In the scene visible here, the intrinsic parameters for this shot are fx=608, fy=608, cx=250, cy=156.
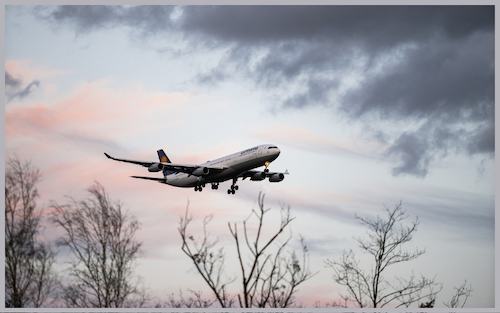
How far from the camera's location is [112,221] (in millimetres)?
34969

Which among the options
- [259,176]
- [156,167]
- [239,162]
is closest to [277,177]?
[259,176]

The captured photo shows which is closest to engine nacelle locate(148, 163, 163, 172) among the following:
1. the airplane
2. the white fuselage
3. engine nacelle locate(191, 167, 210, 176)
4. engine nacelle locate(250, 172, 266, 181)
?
the airplane

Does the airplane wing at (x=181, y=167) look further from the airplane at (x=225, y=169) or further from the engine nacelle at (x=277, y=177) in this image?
the engine nacelle at (x=277, y=177)

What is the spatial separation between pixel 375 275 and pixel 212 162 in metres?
42.0

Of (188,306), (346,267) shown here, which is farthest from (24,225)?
(346,267)

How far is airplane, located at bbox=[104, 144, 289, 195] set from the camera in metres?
60.9

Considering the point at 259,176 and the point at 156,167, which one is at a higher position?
the point at 259,176

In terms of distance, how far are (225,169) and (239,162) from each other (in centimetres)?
216

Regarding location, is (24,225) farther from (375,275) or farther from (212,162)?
(212,162)

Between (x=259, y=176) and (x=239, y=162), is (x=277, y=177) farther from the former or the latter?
(x=239, y=162)

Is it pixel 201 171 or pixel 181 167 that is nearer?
pixel 201 171

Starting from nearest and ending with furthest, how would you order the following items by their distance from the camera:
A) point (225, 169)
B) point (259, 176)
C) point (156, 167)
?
point (156, 167), point (225, 169), point (259, 176)

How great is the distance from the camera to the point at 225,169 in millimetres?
64438

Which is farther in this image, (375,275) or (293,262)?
(375,275)
